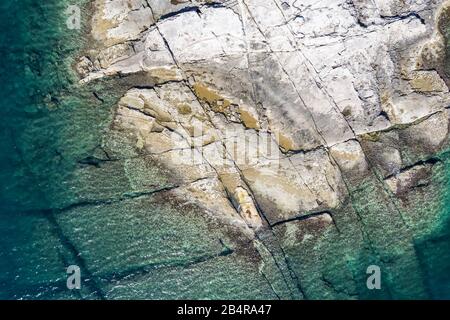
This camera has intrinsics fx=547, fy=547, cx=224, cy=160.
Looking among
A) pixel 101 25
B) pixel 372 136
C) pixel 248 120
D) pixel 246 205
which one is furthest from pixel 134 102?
pixel 372 136

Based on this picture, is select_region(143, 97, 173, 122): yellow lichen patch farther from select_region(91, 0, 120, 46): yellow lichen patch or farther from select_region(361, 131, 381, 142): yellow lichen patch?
select_region(361, 131, 381, 142): yellow lichen patch

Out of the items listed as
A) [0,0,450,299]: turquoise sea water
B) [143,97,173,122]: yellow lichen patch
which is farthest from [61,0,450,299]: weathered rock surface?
[0,0,450,299]: turquoise sea water

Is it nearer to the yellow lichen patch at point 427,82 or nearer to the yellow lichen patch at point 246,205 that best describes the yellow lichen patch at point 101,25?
the yellow lichen patch at point 246,205

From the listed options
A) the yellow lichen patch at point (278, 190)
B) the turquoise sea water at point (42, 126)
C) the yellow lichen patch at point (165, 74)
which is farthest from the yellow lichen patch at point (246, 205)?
the turquoise sea water at point (42, 126)

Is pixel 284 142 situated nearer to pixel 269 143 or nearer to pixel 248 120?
pixel 269 143
